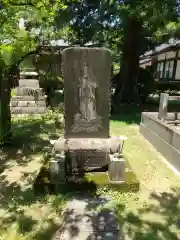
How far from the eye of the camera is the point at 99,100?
5.98m

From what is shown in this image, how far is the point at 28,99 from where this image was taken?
512 inches

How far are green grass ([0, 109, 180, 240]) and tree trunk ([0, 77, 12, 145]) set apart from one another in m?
0.42

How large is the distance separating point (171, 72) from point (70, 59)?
2320 centimetres

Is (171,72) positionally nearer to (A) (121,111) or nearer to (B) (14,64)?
(A) (121,111)

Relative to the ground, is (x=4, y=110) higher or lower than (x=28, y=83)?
lower

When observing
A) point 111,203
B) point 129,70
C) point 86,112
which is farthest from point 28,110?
point 111,203

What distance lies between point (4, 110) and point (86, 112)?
10.1ft

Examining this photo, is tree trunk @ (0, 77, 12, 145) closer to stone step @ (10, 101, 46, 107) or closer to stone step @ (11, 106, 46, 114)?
stone step @ (11, 106, 46, 114)

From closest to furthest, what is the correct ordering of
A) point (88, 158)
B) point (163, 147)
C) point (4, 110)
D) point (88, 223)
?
point (88, 223)
point (88, 158)
point (163, 147)
point (4, 110)

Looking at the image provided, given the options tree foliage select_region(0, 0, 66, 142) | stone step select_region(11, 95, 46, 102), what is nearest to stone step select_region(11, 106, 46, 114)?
stone step select_region(11, 95, 46, 102)

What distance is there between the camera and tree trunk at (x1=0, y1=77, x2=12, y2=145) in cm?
762

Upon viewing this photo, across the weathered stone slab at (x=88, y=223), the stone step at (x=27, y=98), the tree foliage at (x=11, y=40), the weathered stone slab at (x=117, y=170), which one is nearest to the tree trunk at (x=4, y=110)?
the tree foliage at (x=11, y=40)

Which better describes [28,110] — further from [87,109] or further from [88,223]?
[88,223]

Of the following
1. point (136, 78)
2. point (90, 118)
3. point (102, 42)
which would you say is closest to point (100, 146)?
point (90, 118)
